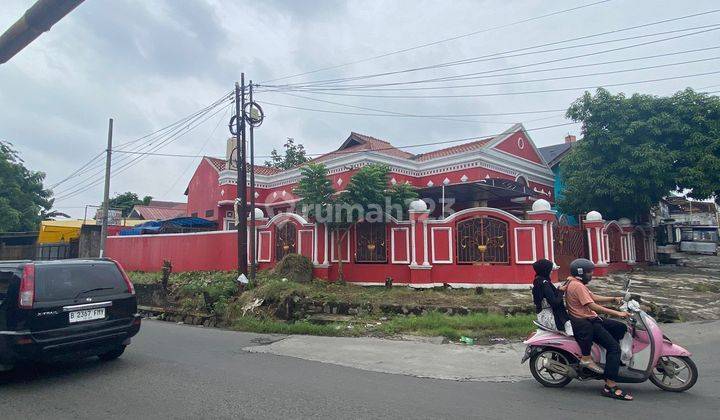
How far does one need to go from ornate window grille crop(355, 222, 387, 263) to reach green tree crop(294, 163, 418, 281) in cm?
40

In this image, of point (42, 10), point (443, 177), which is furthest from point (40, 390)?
point (443, 177)

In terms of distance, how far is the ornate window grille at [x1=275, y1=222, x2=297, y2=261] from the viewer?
14.5 metres

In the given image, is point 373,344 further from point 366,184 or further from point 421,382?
point 366,184

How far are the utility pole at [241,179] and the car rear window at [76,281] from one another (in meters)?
6.78

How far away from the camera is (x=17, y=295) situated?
5.39 metres

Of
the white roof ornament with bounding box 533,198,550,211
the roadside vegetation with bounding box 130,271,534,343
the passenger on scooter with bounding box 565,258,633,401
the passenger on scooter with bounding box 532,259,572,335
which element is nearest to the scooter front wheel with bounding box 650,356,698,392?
the passenger on scooter with bounding box 565,258,633,401

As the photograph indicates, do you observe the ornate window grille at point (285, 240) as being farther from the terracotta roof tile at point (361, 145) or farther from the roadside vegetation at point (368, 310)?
the terracotta roof tile at point (361, 145)

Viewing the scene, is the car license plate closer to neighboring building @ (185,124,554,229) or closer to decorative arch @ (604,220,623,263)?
neighboring building @ (185,124,554,229)

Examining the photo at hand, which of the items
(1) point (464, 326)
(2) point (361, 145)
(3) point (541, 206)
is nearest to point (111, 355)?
(1) point (464, 326)

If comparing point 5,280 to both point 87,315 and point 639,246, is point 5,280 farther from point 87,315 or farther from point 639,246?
point 639,246

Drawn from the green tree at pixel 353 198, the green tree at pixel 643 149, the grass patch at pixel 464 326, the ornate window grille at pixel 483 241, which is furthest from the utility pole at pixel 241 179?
the green tree at pixel 643 149

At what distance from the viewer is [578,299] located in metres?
5.07

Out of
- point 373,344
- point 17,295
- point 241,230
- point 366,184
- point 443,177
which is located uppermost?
point 443,177

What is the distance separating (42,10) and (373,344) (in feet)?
22.2
